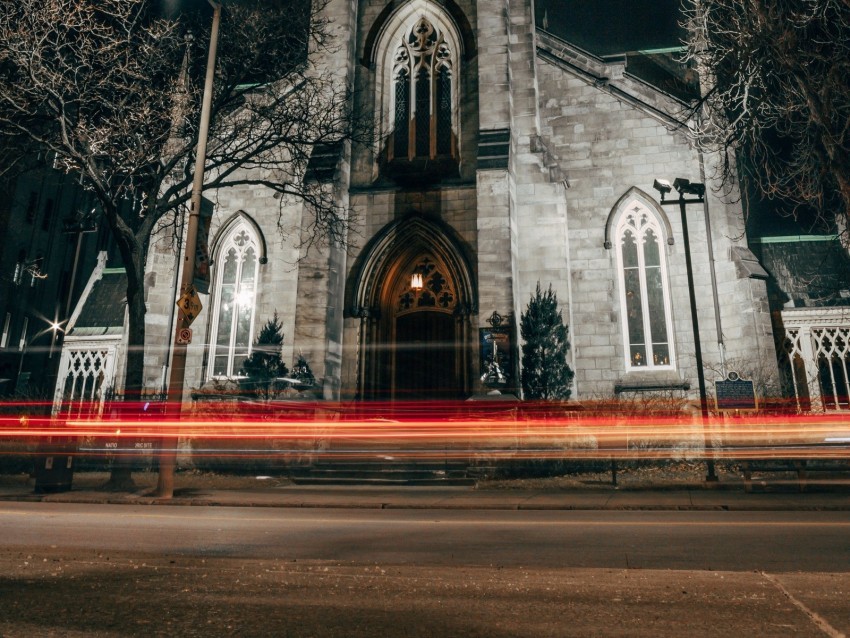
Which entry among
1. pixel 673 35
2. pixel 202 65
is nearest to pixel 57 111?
pixel 202 65

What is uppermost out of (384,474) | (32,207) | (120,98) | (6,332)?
(32,207)

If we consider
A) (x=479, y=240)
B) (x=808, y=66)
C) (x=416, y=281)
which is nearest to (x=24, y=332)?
(x=416, y=281)

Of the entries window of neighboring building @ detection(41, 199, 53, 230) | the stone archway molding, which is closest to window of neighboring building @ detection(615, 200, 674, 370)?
the stone archway molding

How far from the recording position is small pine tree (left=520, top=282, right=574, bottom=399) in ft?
47.7

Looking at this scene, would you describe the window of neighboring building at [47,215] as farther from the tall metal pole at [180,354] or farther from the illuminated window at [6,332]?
the tall metal pole at [180,354]

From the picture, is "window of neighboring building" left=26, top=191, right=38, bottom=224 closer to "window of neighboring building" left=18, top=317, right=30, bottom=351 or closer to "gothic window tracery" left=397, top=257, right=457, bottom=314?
"window of neighboring building" left=18, top=317, right=30, bottom=351

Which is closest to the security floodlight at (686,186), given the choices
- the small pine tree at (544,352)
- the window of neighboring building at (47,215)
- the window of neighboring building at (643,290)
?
the window of neighboring building at (643,290)

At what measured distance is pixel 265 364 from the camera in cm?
1537

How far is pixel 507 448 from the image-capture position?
13398mm

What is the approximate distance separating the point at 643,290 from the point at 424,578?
14329 millimetres

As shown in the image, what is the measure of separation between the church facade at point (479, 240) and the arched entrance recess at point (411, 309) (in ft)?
0.19

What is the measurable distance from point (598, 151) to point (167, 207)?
39.7ft

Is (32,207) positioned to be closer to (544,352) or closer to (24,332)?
(24,332)

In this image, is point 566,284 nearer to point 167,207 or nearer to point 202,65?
point 167,207
